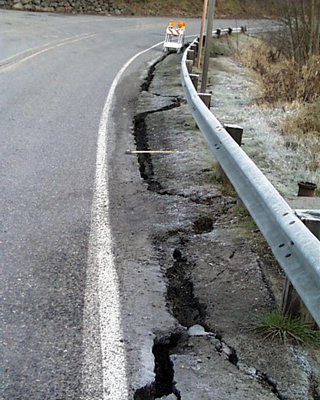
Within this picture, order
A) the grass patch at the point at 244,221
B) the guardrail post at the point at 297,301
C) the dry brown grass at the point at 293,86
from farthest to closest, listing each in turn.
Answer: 1. the dry brown grass at the point at 293,86
2. the grass patch at the point at 244,221
3. the guardrail post at the point at 297,301

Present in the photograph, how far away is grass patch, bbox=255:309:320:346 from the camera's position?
338 cm

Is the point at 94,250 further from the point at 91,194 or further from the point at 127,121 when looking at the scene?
the point at 127,121

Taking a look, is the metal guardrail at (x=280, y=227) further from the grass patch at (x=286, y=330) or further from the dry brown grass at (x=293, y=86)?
the dry brown grass at (x=293, y=86)

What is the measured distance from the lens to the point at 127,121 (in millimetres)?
9219

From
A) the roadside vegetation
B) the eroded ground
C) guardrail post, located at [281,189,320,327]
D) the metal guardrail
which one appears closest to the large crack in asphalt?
the eroded ground

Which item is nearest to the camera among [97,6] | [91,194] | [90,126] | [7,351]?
[7,351]

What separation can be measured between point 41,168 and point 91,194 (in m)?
0.98

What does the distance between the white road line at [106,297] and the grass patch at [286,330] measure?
0.82 metres

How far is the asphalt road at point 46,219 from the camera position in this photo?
3105 mm

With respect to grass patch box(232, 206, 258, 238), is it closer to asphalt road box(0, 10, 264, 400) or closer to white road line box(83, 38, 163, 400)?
white road line box(83, 38, 163, 400)

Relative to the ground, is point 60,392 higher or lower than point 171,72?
higher

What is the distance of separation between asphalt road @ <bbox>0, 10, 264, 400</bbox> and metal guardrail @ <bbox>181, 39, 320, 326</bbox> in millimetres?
1062

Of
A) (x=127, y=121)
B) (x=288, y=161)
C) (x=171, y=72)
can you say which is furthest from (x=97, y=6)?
(x=288, y=161)

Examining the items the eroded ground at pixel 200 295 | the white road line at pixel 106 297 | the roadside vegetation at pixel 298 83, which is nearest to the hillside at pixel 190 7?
the roadside vegetation at pixel 298 83
